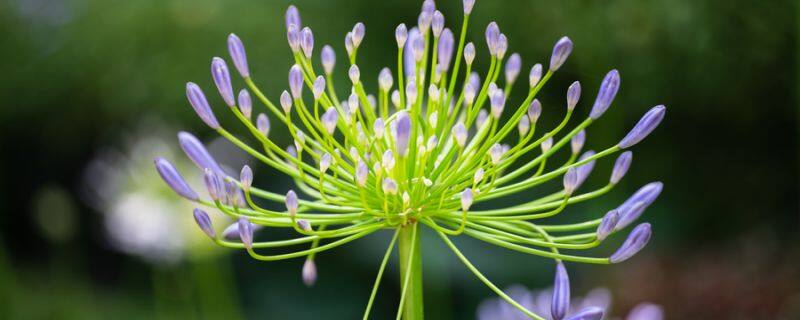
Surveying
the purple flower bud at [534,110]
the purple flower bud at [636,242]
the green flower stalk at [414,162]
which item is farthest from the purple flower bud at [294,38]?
the purple flower bud at [636,242]

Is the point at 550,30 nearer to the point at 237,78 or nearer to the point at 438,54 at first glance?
the point at 237,78

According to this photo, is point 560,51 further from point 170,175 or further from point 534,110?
point 170,175

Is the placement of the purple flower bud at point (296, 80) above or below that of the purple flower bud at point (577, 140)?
above

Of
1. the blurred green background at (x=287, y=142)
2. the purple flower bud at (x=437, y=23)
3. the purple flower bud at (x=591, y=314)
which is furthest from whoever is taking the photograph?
the blurred green background at (x=287, y=142)

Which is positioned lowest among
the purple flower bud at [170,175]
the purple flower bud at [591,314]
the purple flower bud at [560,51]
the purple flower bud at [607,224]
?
the purple flower bud at [591,314]

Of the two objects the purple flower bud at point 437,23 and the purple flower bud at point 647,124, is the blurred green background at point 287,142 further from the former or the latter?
the purple flower bud at point 437,23
